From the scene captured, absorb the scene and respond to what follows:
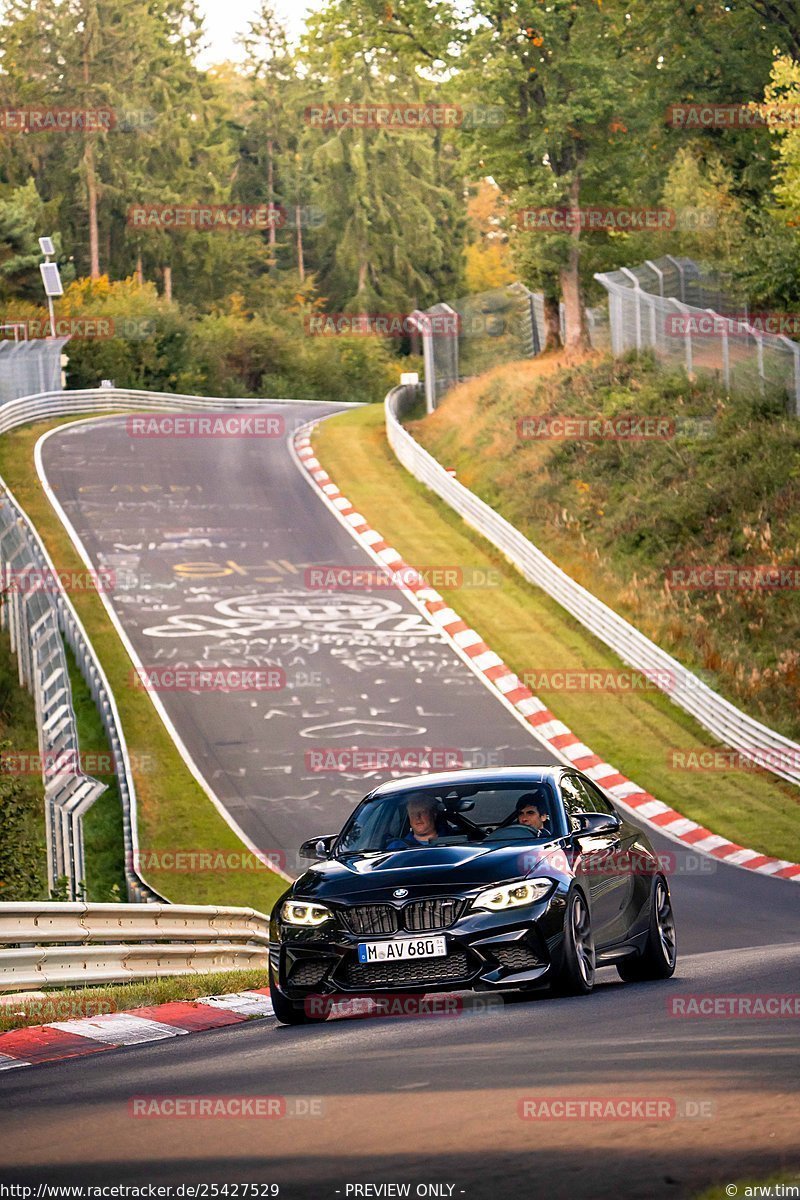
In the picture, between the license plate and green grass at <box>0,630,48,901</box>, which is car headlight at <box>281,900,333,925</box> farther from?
green grass at <box>0,630,48,901</box>

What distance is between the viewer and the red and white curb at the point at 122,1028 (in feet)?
30.0

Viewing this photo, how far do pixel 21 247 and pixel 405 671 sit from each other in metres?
60.1

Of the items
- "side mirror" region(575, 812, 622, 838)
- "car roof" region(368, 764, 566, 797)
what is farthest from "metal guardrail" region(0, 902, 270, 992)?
"side mirror" region(575, 812, 622, 838)

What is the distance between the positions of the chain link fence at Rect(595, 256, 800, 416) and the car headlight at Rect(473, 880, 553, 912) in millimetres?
27746

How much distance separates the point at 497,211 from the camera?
12269cm

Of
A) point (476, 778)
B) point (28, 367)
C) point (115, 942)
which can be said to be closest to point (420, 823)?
point (476, 778)

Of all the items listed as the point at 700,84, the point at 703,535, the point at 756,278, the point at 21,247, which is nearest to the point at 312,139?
the point at 21,247

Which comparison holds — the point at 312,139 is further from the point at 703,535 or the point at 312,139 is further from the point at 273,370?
the point at 703,535

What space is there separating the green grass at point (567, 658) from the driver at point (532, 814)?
1279 centimetres

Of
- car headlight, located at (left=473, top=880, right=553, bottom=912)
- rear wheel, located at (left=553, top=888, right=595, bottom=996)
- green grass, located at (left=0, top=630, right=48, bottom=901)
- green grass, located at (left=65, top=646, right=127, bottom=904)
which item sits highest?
car headlight, located at (left=473, top=880, right=553, bottom=912)

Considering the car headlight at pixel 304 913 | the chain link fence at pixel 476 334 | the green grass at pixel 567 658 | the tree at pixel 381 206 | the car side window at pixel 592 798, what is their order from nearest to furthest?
the car headlight at pixel 304 913, the car side window at pixel 592 798, the green grass at pixel 567 658, the chain link fence at pixel 476 334, the tree at pixel 381 206

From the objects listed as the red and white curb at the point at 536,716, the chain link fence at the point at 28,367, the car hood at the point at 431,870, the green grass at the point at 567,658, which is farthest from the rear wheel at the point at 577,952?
the chain link fence at the point at 28,367

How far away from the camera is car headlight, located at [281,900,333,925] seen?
995 cm

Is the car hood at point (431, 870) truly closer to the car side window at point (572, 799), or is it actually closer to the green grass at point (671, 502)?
the car side window at point (572, 799)
